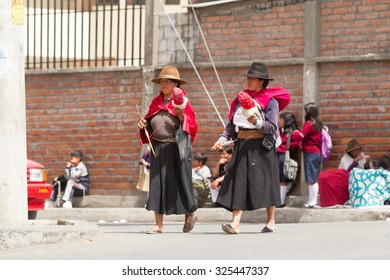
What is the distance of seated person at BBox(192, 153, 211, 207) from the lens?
21.0 metres

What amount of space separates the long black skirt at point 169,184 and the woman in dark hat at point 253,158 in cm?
56

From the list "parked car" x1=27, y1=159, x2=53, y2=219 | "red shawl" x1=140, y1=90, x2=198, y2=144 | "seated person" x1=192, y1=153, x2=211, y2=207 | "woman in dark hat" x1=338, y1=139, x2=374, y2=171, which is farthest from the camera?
"seated person" x1=192, y1=153, x2=211, y2=207

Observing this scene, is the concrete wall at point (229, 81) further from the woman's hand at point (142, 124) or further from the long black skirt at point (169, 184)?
the woman's hand at point (142, 124)

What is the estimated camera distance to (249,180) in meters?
13.4

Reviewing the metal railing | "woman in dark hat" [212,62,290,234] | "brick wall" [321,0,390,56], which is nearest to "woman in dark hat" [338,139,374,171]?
"brick wall" [321,0,390,56]

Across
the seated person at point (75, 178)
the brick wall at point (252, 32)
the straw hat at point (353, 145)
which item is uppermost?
the brick wall at point (252, 32)

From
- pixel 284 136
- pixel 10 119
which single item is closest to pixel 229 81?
pixel 284 136

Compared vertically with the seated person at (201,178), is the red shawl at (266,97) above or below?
above

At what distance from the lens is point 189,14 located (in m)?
21.7

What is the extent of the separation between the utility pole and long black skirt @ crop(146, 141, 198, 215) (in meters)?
1.83

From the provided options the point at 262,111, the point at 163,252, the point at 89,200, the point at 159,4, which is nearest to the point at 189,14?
the point at 159,4

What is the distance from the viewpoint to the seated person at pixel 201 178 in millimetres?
21016

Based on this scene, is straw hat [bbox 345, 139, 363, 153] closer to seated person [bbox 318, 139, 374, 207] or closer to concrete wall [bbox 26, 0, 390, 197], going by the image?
concrete wall [bbox 26, 0, 390, 197]

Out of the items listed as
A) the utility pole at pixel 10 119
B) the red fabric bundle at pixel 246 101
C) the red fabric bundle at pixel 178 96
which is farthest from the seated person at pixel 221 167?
the utility pole at pixel 10 119
